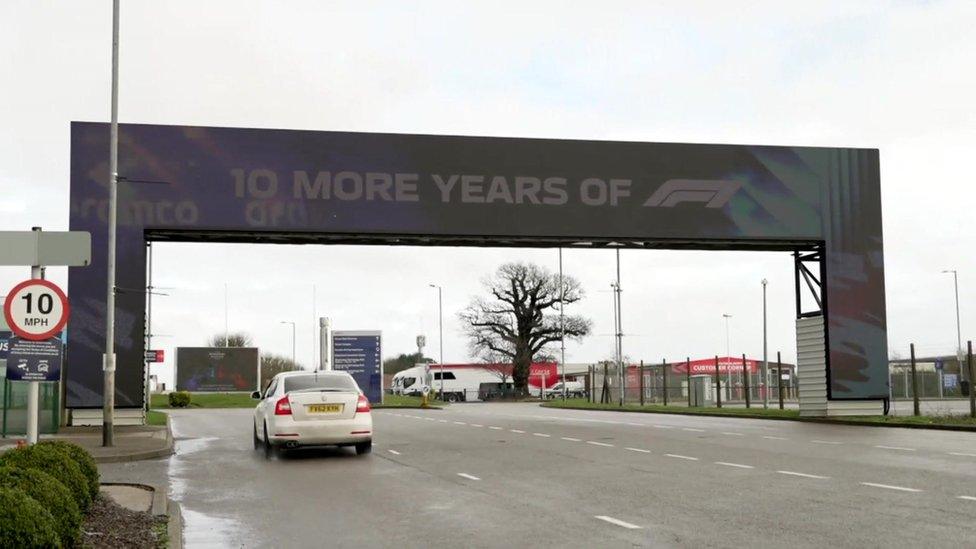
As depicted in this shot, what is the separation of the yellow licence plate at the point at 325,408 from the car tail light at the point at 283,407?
355 mm

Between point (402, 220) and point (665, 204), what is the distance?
742 cm

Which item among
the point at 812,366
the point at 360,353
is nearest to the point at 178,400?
the point at 360,353

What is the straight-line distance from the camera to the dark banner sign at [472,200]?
87.7ft

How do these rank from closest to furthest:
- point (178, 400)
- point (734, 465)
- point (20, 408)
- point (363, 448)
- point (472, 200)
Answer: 1. point (734, 465)
2. point (363, 448)
3. point (20, 408)
4. point (472, 200)
5. point (178, 400)

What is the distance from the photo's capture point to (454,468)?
1616cm

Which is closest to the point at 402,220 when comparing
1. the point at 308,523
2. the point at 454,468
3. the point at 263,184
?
the point at 263,184

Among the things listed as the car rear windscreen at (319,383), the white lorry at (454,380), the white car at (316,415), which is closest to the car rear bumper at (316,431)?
the white car at (316,415)

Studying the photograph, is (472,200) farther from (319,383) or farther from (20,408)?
(20,408)

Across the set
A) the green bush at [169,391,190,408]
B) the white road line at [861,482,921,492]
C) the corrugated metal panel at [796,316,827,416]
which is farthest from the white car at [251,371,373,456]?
the green bush at [169,391,190,408]

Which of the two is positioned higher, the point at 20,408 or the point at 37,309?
the point at 37,309

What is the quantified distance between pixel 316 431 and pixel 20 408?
32.8 ft

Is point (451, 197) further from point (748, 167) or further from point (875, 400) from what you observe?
point (875, 400)

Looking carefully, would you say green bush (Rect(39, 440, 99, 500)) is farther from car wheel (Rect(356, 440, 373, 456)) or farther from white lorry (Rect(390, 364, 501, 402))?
white lorry (Rect(390, 364, 501, 402))

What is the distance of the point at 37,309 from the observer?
10984mm
